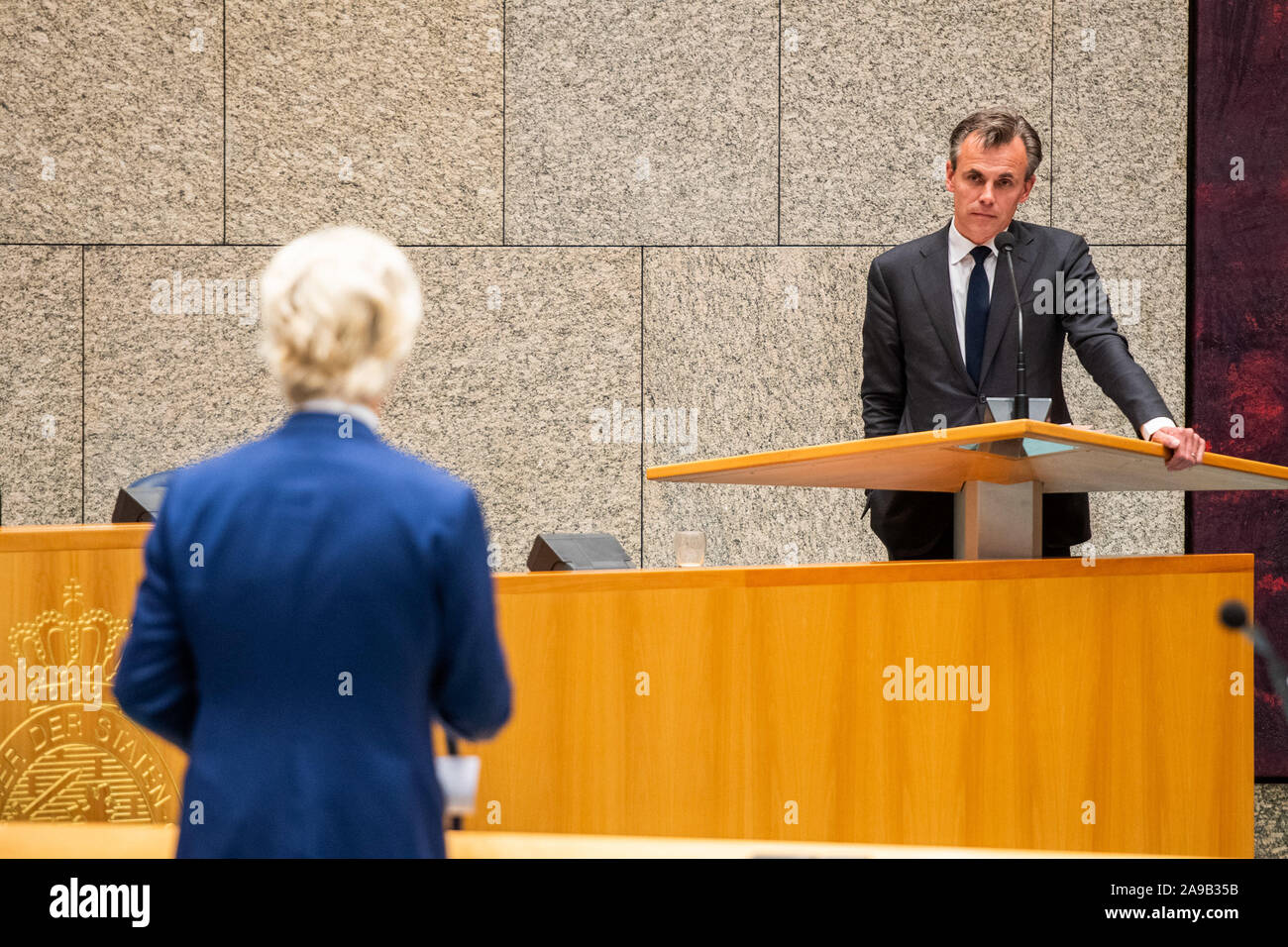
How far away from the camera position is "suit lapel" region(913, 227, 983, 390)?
2.95 metres

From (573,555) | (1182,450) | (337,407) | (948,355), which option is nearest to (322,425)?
(337,407)

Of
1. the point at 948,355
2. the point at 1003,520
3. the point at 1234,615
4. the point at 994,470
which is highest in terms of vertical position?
the point at 948,355

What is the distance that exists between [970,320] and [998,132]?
1.62 ft

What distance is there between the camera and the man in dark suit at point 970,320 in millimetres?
2869

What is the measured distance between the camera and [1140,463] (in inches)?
→ 86.5

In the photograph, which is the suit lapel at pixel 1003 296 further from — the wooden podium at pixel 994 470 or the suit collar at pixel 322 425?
the suit collar at pixel 322 425

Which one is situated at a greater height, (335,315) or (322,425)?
(335,315)

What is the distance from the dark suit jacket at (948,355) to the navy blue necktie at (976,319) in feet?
0.08

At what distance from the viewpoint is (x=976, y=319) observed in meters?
2.96

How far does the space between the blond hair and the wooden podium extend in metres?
0.98

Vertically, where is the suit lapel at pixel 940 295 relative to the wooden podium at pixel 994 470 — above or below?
above

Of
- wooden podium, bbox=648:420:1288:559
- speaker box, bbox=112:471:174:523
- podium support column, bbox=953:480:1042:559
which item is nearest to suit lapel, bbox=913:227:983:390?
wooden podium, bbox=648:420:1288:559

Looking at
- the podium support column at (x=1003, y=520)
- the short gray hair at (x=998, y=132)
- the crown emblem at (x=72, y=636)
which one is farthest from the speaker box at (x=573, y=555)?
the short gray hair at (x=998, y=132)

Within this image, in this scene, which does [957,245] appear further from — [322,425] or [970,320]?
[322,425]
